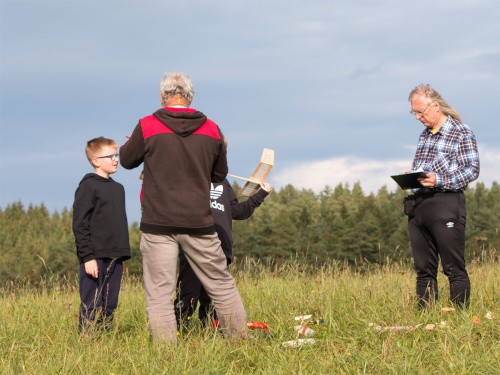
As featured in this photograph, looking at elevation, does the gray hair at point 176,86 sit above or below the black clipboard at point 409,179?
above

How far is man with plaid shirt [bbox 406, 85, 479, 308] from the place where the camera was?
21.8ft

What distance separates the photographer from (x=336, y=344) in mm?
5980

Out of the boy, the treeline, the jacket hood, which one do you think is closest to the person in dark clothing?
the boy

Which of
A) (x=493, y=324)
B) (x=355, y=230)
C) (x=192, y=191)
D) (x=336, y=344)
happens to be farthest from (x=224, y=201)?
(x=355, y=230)

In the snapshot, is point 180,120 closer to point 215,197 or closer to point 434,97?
point 215,197

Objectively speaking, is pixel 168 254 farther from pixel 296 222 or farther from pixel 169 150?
pixel 296 222

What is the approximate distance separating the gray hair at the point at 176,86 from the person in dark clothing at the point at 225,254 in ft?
3.56

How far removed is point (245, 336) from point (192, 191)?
1352 mm

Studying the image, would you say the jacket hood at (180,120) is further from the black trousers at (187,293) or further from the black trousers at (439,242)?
the black trousers at (439,242)

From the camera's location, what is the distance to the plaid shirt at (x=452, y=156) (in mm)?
6648

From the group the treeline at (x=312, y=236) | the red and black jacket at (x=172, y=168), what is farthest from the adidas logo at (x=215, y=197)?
the treeline at (x=312, y=236)

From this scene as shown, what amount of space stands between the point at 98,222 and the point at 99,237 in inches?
5.7

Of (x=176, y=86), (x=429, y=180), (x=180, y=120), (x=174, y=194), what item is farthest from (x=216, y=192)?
(x=429, y=180)

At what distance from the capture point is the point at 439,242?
6.70 m
